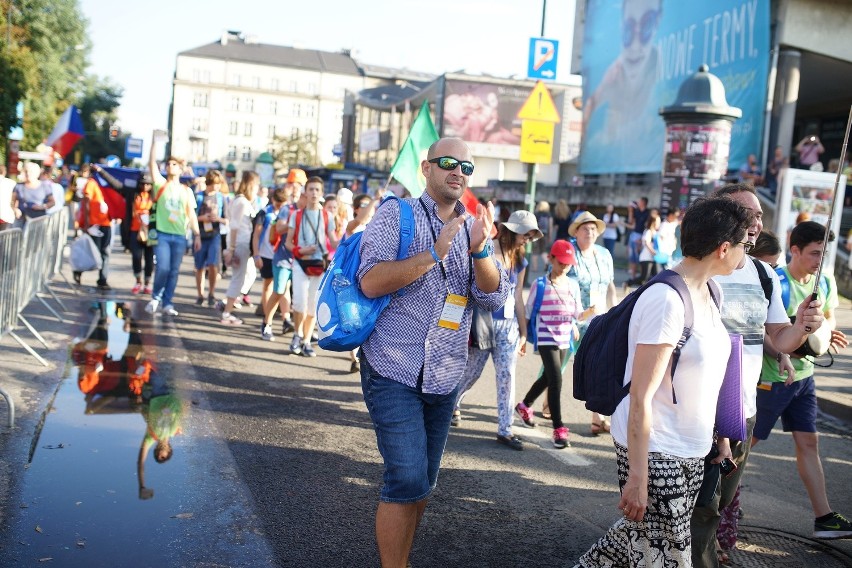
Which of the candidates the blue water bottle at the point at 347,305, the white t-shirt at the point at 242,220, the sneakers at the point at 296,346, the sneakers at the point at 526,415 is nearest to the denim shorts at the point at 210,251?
the white t-shirt at the point at 242,220

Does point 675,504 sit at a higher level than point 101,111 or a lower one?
lower

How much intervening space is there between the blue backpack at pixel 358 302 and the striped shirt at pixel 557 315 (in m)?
3.36

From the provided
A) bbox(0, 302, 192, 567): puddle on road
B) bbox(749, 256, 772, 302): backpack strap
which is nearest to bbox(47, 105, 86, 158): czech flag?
bbox(0, 302, 192, 567): puddle on road

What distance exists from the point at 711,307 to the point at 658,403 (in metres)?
0.44

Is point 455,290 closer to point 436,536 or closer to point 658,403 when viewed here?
point 658,403

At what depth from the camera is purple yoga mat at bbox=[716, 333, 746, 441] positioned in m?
3.55

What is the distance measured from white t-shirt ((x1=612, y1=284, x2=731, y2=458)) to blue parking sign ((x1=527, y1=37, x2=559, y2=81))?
12.1 meters

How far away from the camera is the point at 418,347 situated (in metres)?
3.65

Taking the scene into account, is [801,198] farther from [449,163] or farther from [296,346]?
[449,163]

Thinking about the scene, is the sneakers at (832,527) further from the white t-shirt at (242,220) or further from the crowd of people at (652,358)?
the white t-shirt at (242,220)

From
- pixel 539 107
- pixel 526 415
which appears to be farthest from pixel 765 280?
pixel 539 107

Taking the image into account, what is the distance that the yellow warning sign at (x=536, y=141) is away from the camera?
535 inches

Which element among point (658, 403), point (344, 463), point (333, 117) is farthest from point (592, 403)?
point (333, 117)

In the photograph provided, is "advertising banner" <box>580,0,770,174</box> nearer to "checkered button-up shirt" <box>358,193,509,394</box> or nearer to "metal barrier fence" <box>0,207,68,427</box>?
"metal barrier fence" <box>0,207,68,427</box>
